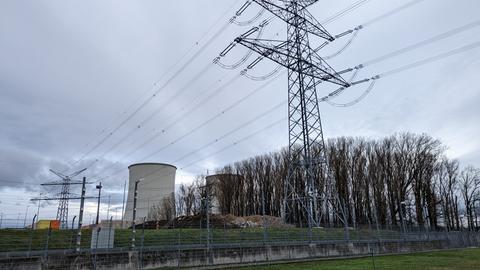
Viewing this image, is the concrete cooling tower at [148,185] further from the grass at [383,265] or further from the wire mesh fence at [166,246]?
the grass at [383,265]

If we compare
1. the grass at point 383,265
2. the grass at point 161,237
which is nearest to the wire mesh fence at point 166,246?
the grass at point 161,237

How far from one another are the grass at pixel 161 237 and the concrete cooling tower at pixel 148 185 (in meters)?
24.6

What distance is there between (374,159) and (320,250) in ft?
140

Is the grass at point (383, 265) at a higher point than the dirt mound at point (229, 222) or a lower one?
lower

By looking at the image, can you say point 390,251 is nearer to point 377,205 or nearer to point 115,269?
point 115,269

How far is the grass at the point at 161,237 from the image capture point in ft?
56.9

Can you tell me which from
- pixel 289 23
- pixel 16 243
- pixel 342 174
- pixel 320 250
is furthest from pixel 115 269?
pixel 342 174

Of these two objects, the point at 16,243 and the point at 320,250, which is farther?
the point at 320,250

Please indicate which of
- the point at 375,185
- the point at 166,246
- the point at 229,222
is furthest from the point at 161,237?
the point at 375,185

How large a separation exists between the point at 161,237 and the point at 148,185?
28982 millimetres

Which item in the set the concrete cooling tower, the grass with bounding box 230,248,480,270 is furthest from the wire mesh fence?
the concrete cooling tower

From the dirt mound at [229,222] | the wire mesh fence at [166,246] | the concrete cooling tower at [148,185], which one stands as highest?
the concrete cooling tower at [148,185]

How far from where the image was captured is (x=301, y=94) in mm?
30062

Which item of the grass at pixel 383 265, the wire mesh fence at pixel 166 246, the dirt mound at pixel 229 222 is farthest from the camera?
the dirt mound at pixel 229 222
